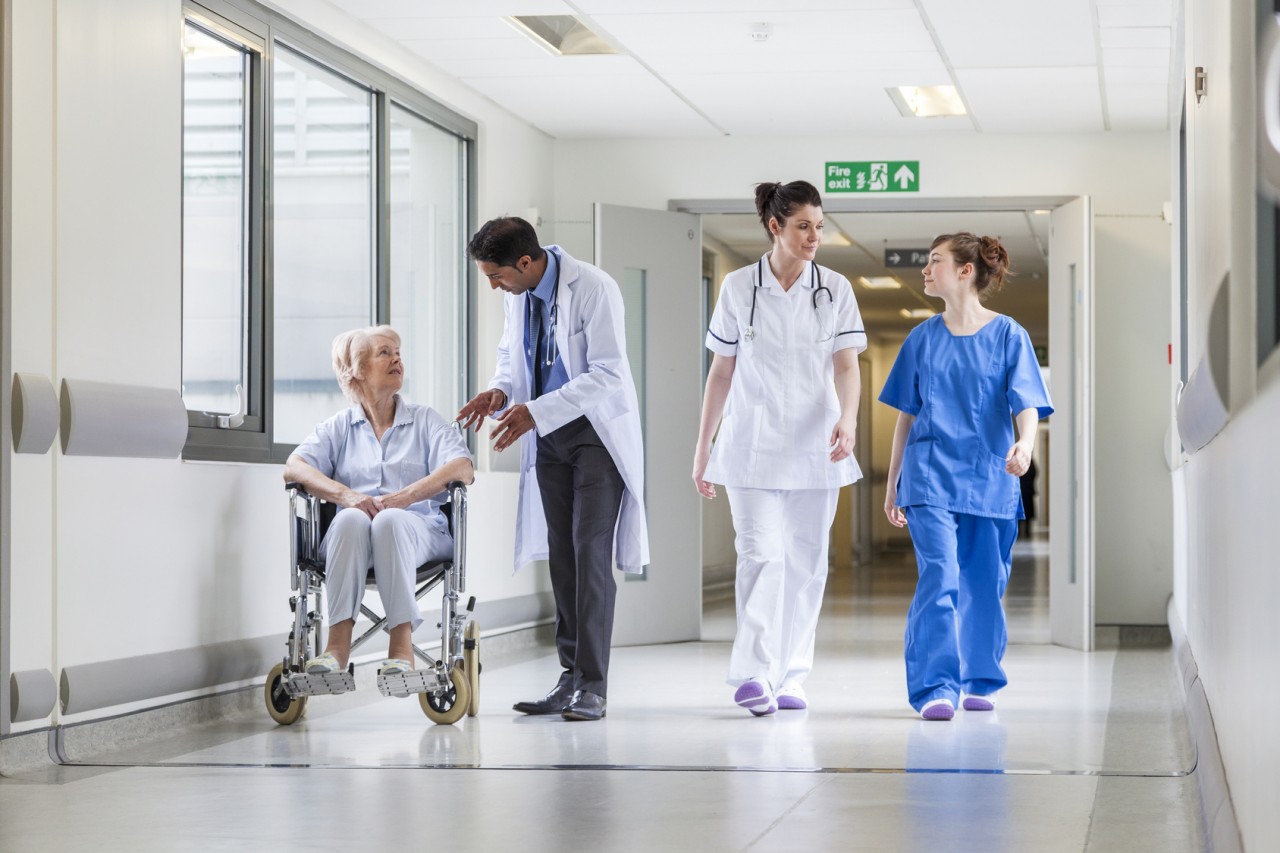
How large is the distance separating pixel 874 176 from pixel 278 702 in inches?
175

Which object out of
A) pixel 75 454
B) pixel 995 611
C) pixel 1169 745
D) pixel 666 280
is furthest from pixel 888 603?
pixel 75 454

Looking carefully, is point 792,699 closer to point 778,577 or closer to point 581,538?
point 778,577

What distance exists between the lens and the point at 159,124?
457 cm

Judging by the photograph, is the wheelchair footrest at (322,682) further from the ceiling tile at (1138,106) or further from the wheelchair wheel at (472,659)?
the ceiling tile at (1138,106)

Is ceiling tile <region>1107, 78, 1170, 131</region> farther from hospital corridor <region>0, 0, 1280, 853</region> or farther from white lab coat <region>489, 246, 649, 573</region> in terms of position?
white lab coat <region>489, 246, 649, 573</region>

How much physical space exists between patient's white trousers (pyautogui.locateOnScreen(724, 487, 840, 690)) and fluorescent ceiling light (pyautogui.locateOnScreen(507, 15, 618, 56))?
2.19 meters

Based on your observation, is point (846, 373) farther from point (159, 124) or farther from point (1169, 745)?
point (159, 124)

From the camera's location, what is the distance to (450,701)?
462 centimetres

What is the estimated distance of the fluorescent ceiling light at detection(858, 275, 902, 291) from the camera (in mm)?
14259

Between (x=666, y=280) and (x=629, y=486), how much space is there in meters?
3.29

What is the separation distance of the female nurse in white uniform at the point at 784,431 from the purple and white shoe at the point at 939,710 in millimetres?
451

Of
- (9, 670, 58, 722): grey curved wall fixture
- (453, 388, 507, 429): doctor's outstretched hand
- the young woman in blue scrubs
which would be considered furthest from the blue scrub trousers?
(9, 670, 58, 722): grey curved wall fixture

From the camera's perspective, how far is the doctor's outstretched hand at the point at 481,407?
15.5 feet

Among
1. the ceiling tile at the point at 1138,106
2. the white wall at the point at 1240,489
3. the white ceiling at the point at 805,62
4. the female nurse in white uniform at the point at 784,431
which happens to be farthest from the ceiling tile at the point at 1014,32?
the white wall at the point at 1240,489
